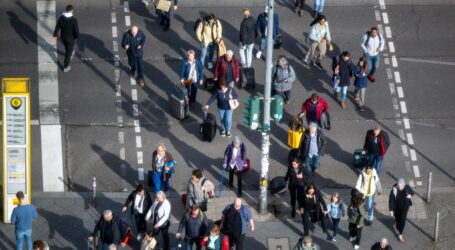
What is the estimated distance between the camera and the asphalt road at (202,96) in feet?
116

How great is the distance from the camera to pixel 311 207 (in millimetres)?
32406

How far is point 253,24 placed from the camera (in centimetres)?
3784

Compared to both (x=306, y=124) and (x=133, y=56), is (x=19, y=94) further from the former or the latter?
(x=306, y=124)

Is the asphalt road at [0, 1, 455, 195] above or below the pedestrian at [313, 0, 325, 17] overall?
below

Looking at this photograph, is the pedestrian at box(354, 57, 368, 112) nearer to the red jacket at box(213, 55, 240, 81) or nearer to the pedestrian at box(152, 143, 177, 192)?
the red jacket at box(213, 55, 240, 81)

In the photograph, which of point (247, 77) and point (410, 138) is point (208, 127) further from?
point (410, 138)

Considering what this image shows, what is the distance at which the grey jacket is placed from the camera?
36.3 metres

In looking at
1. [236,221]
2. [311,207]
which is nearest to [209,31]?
[311,207]

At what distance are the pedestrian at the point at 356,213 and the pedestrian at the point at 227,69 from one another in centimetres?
571

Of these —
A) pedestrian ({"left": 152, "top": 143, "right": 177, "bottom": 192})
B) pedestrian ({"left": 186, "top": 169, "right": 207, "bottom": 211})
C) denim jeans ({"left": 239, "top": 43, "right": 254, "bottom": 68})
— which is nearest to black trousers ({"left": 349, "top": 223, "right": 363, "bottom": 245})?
pedestrian ({"left": 186, "top": 169, "right": 207, "bottom": 211})

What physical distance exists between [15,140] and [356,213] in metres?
8.36

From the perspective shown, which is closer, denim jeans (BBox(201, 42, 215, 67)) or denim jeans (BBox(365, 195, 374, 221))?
denim jeans (BBox(365, 195, 374, 221))

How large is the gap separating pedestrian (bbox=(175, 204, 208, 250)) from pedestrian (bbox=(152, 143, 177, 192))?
2275mm

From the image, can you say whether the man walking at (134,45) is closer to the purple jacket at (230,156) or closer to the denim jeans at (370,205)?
the purple jacket at (230,156)
